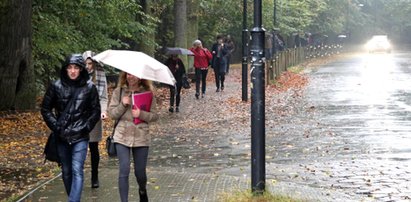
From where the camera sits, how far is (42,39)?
20984mm

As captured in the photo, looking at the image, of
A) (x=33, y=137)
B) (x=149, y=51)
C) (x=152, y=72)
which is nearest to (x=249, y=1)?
(x=149, y=51)

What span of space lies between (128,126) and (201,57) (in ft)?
52.7

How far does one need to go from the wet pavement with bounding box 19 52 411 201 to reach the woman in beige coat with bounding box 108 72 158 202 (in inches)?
41.1

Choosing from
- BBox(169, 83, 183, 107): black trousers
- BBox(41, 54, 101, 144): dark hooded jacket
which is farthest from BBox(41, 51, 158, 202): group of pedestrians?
BBox(169, 83, 183, 107): black trousers

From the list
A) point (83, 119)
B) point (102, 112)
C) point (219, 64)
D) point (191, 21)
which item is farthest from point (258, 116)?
point (191, 21)

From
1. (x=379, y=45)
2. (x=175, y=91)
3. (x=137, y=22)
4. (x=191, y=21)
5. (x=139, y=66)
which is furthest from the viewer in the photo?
(x=379, y=45)

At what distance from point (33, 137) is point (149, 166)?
4364 mm

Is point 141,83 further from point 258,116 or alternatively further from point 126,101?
point 258,116

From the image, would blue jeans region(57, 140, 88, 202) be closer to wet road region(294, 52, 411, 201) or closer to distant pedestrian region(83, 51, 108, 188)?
distant pedestrian region(83, 51, 108, 188)

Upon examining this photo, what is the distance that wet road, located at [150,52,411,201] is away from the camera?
34.7ft

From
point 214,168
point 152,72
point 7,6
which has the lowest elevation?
point 214,168

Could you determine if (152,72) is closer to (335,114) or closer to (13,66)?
(13,66)

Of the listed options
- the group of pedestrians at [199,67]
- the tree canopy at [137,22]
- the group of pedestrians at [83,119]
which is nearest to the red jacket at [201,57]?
the group of pedestrians at [199,67]

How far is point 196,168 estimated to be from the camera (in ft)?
37.9
